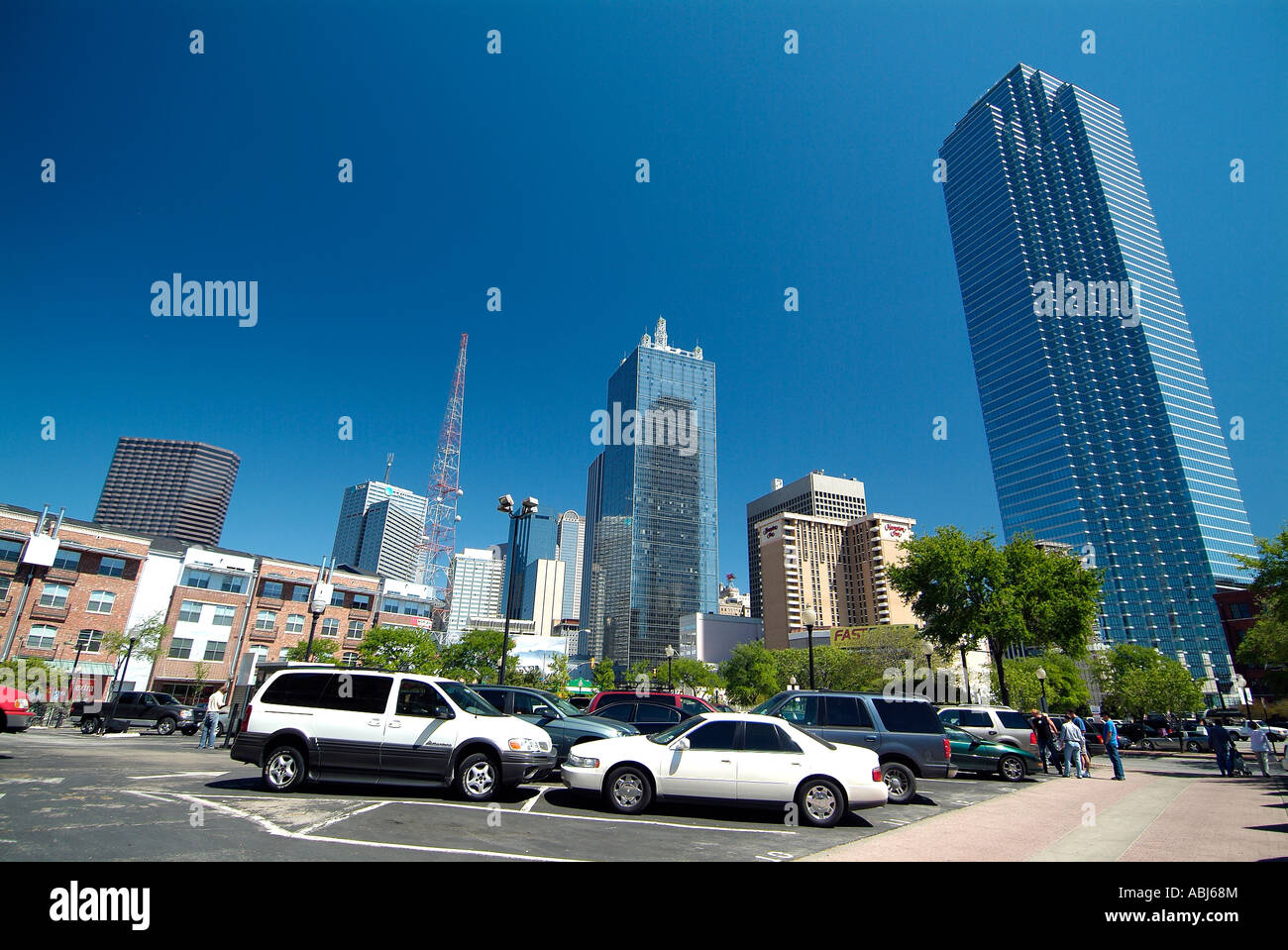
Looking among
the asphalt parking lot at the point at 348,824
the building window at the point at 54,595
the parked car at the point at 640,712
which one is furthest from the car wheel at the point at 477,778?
the building window at the point at 54,595

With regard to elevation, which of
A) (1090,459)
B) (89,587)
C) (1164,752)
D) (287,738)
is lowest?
(1164,752)

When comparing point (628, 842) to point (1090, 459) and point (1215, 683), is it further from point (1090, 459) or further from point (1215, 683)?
point (1090, 459)

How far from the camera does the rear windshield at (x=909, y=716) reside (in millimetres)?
12344

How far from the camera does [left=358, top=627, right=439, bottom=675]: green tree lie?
1613 inches

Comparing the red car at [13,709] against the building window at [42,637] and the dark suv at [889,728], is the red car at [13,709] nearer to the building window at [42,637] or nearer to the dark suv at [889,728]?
the dark suv at [889,728]

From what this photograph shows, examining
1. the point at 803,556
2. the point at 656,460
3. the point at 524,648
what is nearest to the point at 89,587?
the point at 524,648

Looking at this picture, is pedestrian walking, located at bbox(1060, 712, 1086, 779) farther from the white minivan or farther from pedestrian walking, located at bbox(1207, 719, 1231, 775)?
the white minivan

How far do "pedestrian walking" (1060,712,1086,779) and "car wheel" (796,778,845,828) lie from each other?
1391cm

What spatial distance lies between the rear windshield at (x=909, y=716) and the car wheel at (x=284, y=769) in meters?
10.9

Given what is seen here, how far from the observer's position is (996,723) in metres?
19.4

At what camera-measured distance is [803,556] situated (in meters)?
160

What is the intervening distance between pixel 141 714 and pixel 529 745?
1046 inches

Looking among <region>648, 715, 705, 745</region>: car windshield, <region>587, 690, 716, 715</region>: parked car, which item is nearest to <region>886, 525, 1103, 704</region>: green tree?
<region>587, 690, 716, 715</region>: parked car
